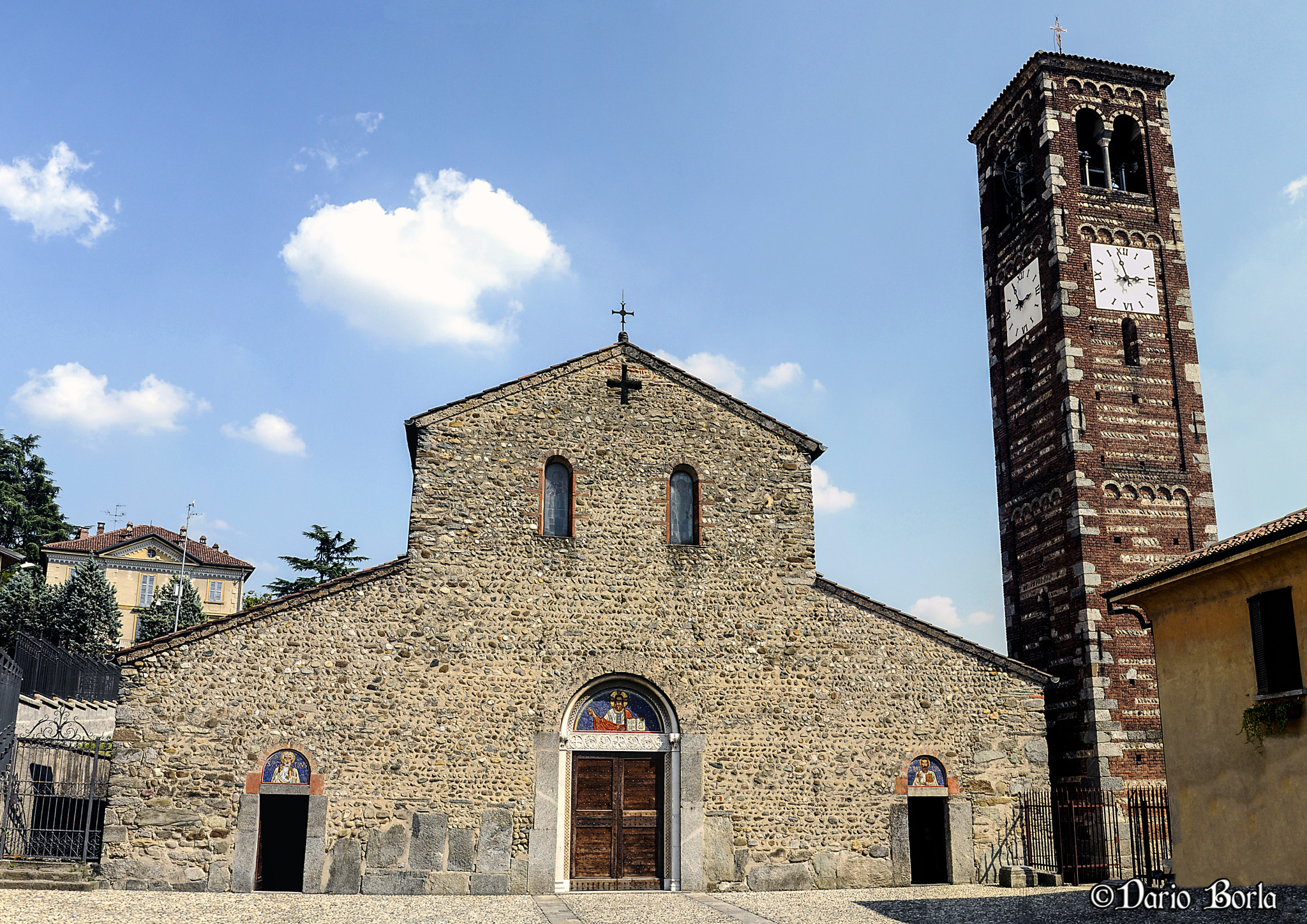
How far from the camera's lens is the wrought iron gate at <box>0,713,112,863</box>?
47.4ft

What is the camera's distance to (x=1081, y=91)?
20844 mm

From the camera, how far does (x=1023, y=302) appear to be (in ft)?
68.6

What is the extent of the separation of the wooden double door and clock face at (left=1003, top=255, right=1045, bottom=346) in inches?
476

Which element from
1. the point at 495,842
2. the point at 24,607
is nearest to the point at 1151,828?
the point at 495,842

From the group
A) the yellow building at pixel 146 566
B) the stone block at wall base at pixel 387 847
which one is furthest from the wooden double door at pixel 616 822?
the yellow building at pixel 146 566

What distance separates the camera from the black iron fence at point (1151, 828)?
1609cm

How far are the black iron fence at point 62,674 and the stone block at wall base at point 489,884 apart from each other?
1150 cm

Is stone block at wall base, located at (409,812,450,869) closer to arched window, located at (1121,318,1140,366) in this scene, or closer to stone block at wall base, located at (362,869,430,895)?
stone block at wall base, located at (362,869,430,895)

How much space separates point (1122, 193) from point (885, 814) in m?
13.8

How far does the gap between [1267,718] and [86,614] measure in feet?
122

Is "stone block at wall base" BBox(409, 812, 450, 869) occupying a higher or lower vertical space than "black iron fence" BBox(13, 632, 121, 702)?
lower

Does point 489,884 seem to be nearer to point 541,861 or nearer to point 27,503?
point 541,861

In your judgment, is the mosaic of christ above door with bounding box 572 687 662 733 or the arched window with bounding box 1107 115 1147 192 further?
the arched window with bounding box 1107 115 1147 192

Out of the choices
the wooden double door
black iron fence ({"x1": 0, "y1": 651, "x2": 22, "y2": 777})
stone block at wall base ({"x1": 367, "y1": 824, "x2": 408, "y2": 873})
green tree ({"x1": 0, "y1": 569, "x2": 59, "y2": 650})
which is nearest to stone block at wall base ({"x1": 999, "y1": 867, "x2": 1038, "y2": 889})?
the wooden double door
